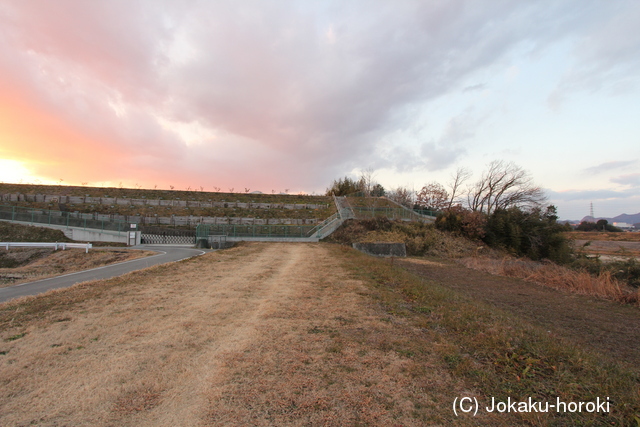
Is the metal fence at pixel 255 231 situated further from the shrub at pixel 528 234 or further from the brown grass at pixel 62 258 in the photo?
the shrub at pixel 528 234

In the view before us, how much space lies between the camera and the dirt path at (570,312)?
5.48m

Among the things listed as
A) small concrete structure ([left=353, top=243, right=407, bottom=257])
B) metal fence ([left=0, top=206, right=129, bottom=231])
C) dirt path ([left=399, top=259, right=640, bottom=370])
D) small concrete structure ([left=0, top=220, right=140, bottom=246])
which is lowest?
dirt path ([left=399, top=259, right=640, bottom=370])

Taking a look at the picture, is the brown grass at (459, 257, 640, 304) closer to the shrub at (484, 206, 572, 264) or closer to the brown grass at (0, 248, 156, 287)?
the shrub at (484, 206, 572, 264)

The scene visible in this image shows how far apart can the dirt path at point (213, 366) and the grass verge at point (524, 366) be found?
388 mm

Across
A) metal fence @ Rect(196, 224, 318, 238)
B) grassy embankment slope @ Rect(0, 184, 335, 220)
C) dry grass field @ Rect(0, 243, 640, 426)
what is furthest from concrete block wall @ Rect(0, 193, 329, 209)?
dry grass field @ Rect(0, 243, 640, 426)

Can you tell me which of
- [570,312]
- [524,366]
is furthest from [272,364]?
[570,312]

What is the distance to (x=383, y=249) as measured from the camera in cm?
2141

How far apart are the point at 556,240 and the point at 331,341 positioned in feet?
105

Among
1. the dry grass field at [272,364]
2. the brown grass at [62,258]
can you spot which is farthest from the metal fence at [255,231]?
the dry grass field at [272,364]

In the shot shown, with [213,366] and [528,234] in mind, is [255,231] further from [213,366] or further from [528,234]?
[528,234]

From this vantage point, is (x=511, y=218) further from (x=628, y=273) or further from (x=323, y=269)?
(x=323, y=269)

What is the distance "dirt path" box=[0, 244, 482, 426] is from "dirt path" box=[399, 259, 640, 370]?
3.64 meters

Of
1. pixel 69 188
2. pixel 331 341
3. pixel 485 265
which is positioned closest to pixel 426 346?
pixel 331 341

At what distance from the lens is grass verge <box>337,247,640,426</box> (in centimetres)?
294
